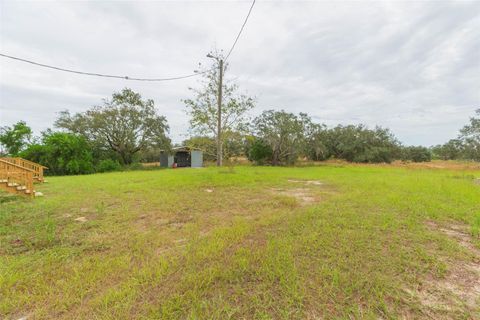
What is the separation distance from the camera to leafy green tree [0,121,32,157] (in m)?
16.4

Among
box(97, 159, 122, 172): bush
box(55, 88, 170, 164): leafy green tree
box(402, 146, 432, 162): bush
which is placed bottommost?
box(97, 159, 122, 172): bush

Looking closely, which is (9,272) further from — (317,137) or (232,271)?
(317,137)

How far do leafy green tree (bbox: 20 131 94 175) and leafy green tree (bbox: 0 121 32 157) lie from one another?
174cm

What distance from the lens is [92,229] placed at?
3197mm

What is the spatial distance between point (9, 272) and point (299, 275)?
289cm

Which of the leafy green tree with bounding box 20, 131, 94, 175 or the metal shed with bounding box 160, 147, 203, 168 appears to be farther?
the metal shed with bounding box 160, 147, 203, 168

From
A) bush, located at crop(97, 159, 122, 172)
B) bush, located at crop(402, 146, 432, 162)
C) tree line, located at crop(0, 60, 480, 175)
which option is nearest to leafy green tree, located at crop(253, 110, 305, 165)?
tree line, located at crop(0, 60, 480, 175)

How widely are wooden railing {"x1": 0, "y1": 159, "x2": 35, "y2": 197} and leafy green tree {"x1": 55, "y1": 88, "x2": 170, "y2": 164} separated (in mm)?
13456

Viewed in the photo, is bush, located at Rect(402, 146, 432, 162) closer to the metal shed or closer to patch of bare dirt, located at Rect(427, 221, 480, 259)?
the metal shed

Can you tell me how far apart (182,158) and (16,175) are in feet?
53.9

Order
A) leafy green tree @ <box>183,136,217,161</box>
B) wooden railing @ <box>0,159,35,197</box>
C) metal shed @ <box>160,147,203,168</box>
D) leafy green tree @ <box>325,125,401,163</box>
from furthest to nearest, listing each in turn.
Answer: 1. leafy green tree @ <box>325,125,401,163</box>
2. metal shed @ <box>160,147,203,168</box>
3. leafy green tree @ <box>183,136,217,161</box>
4. wooden railing @ <box>0,159,35,197</box>

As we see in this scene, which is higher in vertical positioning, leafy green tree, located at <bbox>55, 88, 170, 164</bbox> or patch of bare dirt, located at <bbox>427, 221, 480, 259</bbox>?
leafy green tree, located at <bbox>55, 88, 170, 164</bbox>

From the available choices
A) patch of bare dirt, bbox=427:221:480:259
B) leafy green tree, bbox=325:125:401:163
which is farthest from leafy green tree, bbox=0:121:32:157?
leafy green tree, bbox=325:125:401:163

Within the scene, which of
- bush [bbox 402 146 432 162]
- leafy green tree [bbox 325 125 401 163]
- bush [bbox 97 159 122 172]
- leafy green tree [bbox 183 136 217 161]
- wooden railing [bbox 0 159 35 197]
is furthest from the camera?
bush [bbox 402 146 432 162]
